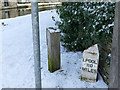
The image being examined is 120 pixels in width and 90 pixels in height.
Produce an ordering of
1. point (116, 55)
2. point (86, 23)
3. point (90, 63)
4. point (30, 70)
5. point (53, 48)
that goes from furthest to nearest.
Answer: point (86, 23)
point (30, 70)
point (53, 48)
point (90, 63)
point (116, 55)

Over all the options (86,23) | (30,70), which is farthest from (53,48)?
(86,23)

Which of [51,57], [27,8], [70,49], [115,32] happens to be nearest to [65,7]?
[70,49]

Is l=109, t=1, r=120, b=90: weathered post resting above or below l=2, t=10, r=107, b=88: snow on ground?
above

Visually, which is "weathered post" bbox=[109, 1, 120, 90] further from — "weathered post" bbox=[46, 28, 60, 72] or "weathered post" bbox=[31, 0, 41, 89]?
"weathered post" bbox=[46, 28, 60, 72]

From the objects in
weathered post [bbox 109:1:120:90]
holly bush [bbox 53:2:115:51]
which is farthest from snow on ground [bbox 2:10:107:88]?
weathered post [bbox 109:1:120:90]

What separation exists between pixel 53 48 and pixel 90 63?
2.61ft

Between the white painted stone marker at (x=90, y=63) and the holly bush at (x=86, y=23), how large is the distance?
0.29 metres

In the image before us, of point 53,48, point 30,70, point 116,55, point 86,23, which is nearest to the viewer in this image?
point 116,55

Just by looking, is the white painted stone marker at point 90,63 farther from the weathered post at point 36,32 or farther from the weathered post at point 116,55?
the weathered post at point 36,32

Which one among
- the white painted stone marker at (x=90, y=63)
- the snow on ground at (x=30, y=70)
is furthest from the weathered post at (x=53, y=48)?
the white painted stone marker at (x=90, y=63)

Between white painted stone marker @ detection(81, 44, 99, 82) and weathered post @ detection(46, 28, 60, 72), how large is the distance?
24.1 inches

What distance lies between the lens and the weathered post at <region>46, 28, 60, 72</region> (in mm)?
2652

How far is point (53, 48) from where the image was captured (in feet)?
8.87

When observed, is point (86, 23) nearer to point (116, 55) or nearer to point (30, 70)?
point (116, 55)
